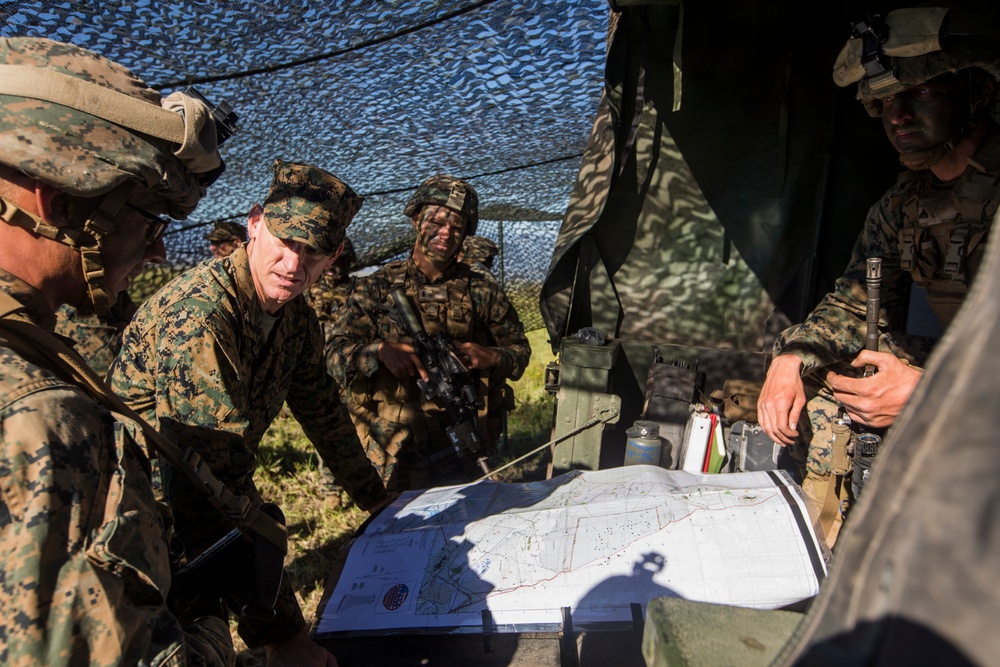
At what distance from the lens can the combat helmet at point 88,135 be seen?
4.30 ft

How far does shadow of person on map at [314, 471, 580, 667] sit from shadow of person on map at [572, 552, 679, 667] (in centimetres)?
9

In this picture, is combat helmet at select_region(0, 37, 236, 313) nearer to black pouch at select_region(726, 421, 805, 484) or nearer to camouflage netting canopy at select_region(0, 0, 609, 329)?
camouflage netting canopy at select_region(0, 0, 609, 329)

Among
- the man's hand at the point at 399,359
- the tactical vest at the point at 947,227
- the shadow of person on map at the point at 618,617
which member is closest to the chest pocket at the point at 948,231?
the tactical vest at the point at 947,227

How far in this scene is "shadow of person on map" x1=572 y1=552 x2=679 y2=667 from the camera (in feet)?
5.50

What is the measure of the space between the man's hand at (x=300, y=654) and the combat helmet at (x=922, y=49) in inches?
105

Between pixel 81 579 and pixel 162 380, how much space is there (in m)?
1.15

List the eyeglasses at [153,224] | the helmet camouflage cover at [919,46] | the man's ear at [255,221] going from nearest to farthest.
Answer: the eyeglasses at [153,224]
the helmet camouflage cover at [919,46]
the man's ear at [255,221]

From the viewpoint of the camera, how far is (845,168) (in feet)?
12.1

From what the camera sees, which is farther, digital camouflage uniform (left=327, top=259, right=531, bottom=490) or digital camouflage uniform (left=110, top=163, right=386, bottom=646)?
digital camouflage uniform (left=327, top=259, right=531, bottom=490)

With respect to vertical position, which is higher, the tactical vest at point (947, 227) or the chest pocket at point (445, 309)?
the tactical vest at point (947, 227)

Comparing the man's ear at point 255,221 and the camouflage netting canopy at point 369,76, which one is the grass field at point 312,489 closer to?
the man's ear at point 255,221

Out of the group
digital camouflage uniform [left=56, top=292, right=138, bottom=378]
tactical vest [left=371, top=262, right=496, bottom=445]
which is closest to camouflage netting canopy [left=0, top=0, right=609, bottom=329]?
tactical vest [left=371, top=262, right=496, bottom=445]

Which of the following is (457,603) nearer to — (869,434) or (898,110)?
(869,434)

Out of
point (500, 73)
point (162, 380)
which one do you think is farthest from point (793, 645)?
point (500, 73)
